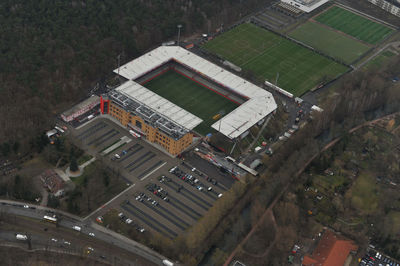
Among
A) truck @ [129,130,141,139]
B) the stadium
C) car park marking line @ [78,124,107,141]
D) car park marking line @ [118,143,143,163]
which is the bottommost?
car park marking line @ [118,143,143,163]

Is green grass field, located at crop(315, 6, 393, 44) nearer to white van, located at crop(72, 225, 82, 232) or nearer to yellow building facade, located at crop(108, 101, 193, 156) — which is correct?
yellow building facade, located at crop(108, 101, 193, 156)

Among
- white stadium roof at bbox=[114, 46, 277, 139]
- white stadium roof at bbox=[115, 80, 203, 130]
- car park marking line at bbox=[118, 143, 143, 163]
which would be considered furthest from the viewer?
white stadium roof at bbox=[114, 46, 277, 139]

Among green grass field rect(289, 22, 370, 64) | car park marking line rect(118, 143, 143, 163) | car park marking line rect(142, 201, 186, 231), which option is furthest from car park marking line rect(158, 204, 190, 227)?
green grass field rect(289, 22, 370, 64)

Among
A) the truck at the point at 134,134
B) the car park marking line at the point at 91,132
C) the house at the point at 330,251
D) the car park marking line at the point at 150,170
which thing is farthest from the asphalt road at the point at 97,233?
the house at the point at 330,251

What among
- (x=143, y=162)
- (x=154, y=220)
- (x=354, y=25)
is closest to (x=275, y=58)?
(x=354, y=25)

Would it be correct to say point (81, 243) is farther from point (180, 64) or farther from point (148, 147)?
point (180, 64)

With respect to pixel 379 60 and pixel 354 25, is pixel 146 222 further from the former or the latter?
pixel 354 25
